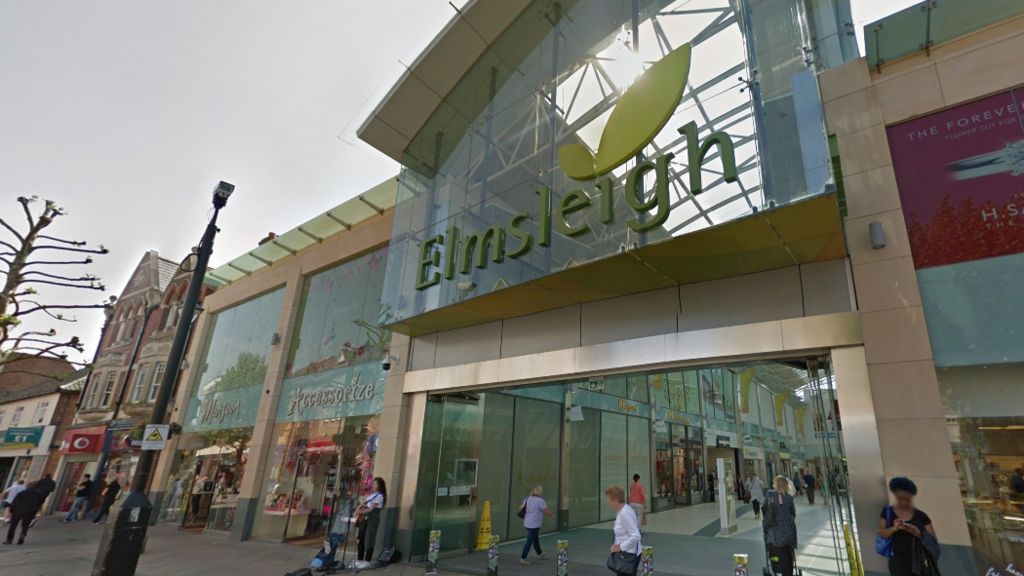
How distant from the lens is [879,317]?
6082 mm

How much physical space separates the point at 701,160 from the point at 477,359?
6.15m

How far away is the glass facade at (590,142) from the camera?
6336 millimetres

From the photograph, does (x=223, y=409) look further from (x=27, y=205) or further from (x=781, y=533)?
(x=781, y=533)

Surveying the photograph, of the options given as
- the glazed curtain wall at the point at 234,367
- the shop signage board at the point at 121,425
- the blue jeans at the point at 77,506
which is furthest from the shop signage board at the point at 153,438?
the blue jeans at the point at 77,506

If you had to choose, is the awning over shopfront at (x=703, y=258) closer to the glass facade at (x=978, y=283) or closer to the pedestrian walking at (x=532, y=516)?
the glass facade at (x=978, y=283)

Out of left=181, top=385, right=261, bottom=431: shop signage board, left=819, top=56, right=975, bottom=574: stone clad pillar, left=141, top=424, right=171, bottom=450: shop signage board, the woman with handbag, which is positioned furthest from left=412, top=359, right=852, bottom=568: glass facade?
left=181, top=385, right=261, bottom=431: shop signage board

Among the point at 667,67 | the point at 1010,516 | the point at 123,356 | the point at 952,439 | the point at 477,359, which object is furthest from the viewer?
the point at 123,356

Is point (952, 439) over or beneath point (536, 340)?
beneath

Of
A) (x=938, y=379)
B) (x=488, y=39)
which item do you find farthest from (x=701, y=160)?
(x=488, y=39)

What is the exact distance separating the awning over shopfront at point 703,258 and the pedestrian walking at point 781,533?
3742 millimetres

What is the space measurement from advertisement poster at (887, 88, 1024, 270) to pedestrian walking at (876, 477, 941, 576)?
2.78 m

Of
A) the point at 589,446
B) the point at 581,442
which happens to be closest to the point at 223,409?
the point at 581,442

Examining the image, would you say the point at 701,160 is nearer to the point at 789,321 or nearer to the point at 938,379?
the point at 789,321

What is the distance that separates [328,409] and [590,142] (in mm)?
10408
